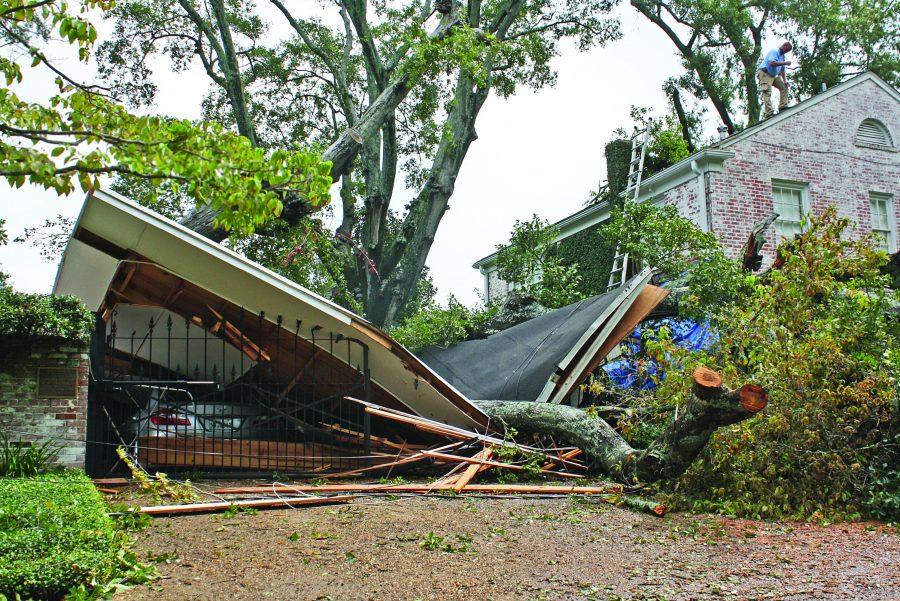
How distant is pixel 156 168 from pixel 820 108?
60.7 ft

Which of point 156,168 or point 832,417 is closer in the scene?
point 156,168

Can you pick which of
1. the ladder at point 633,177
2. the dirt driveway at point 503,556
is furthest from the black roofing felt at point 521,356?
the ladder at point 633,177

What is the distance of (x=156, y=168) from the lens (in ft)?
16.8

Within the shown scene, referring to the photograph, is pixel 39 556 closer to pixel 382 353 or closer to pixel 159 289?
pixel 382 353

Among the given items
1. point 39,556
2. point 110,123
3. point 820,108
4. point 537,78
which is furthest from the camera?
point 537,78

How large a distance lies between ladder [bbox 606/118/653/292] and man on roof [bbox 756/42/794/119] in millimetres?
2953

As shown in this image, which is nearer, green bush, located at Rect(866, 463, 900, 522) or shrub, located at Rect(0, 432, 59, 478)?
shrub, located at Rect(0, 432, 59, 478)

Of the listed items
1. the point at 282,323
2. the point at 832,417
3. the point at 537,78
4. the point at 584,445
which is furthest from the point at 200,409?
the point at 537,78

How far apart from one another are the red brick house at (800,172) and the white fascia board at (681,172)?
0.07 ft

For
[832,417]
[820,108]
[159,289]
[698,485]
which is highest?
[820,108]

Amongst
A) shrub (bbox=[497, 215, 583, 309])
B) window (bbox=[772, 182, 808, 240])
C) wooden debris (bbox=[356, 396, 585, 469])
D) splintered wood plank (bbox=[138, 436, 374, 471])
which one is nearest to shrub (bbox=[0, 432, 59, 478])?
splintered wood plank (bbox=[138, 436, 374, 471])

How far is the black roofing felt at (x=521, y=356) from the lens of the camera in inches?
406

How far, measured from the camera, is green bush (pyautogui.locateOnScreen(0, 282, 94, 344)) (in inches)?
259

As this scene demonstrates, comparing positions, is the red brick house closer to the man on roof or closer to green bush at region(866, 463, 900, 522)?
the man on roof
